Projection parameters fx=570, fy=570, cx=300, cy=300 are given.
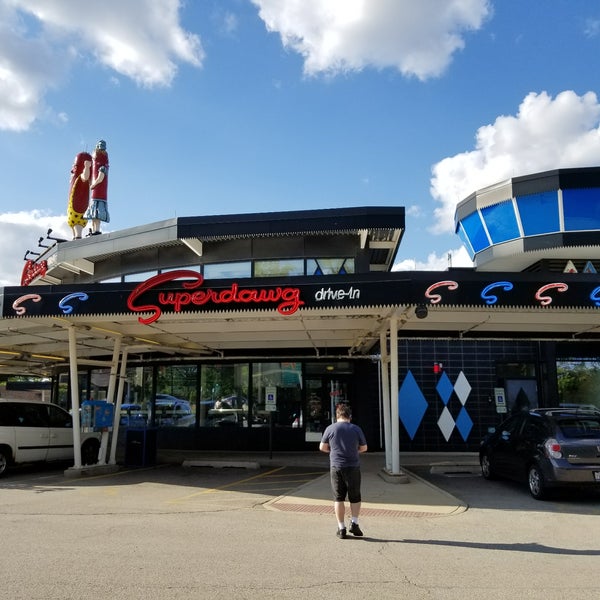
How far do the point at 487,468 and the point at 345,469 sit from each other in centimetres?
644

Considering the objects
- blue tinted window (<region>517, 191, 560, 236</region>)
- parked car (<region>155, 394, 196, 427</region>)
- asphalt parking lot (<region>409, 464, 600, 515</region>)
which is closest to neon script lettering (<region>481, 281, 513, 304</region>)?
asphalt parking lot (<region>409, 464, 600, 515</region>)

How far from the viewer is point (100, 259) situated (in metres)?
21.8

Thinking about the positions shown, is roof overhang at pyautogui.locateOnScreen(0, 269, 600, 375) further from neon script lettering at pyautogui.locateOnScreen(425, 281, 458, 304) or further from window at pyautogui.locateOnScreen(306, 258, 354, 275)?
window at pyautogui.locateOnScreen(306, 258, 354, 275)

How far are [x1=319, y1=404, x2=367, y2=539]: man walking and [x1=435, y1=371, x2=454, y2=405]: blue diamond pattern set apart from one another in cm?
1117

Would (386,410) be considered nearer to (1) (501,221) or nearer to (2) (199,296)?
(2) (199,296)

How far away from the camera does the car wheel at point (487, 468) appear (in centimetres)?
1216

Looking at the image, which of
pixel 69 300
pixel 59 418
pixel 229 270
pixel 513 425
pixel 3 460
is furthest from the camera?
pixel 229 270

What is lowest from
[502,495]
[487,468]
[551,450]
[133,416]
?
[502,495]

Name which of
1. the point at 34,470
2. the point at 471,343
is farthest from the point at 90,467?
the point at 471,343

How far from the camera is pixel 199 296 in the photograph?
11172 millimetres

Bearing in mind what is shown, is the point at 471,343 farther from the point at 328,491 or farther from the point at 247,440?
the point at 328,491

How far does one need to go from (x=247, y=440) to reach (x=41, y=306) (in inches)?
342

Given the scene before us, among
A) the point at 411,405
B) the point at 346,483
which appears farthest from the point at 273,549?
the point at 411,405

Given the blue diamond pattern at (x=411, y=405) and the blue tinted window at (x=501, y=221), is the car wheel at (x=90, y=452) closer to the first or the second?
the blue diamond pattern at (x=411, y=405)
